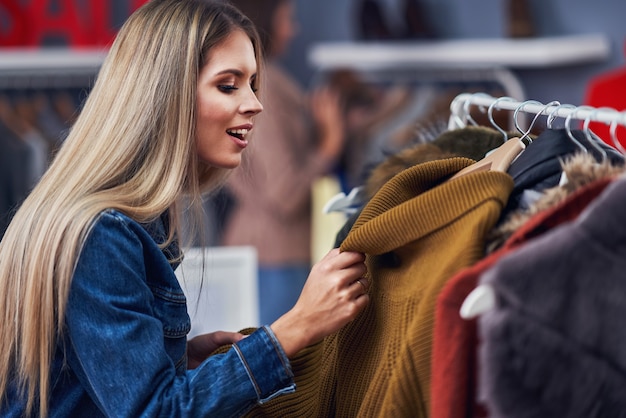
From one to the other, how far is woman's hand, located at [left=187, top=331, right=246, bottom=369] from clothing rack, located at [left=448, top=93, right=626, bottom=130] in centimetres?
50

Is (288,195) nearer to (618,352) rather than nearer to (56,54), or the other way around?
(56,54)

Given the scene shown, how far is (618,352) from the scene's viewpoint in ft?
2.43

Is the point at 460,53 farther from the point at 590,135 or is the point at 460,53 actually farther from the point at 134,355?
the point at 134,355

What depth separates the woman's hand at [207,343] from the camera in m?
1.29

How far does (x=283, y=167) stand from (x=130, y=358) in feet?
6.64

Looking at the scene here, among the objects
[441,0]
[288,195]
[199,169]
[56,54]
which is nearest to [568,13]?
[441,0]

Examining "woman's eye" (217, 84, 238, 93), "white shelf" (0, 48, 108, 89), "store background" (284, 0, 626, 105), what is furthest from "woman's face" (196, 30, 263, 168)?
"store background" (284, 0, 626, 105)

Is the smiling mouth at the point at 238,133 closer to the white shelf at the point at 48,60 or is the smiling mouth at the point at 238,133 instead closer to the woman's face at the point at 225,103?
the woman's face at the point at 225,103

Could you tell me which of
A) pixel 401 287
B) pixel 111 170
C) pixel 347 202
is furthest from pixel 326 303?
pixel 347 202

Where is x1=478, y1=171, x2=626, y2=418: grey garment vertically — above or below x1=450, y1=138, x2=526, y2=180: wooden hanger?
below

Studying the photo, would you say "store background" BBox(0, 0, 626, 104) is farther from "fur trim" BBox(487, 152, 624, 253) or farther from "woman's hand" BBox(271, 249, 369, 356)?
"fur trim" BBox(487, 152, 624, 253)

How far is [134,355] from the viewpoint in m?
0.98

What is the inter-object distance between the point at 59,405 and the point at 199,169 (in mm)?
407

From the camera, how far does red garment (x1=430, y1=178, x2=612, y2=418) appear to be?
845 millimetres
